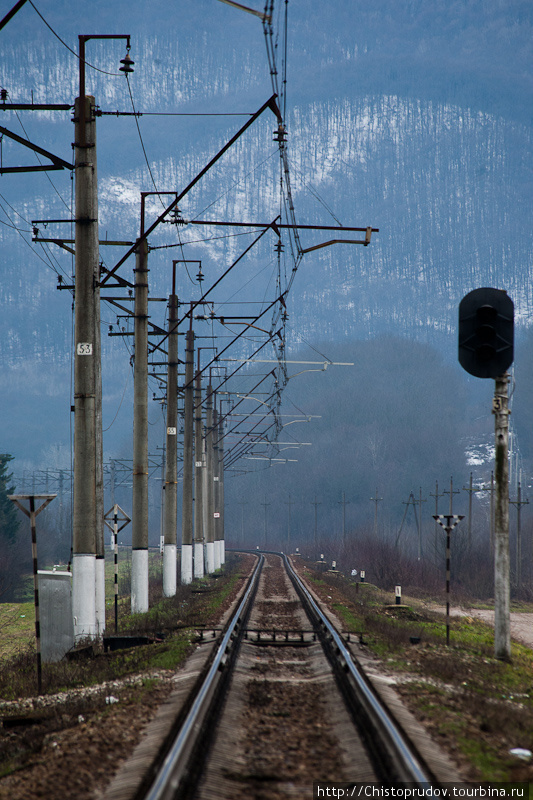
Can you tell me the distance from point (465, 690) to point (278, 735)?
365cm

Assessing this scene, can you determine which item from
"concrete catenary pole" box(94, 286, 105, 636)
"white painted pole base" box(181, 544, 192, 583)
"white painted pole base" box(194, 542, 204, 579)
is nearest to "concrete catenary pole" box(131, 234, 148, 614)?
"concrete catenary pole" box(94, 286, 105, 636)

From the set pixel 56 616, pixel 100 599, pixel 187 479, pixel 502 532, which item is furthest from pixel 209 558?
pixel 502 532

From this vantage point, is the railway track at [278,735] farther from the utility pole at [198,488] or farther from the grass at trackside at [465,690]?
the utility pole at [198,488]

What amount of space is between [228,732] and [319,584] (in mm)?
26033

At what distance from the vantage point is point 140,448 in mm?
23594

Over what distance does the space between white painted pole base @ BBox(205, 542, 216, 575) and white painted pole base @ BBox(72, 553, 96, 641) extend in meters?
29.3

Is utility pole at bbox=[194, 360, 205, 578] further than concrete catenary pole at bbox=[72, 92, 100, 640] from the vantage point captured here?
Yes

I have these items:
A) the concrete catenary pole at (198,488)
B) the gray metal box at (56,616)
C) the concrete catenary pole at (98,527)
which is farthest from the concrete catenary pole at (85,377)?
the concrete catenary pole at (198,488)

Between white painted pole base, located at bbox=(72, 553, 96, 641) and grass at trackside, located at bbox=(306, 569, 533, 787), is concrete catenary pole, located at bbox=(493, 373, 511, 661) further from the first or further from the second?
white painted pole base, located at bbox=(72, 553, 96, 641)

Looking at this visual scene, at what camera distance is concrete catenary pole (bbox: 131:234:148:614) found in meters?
23.8

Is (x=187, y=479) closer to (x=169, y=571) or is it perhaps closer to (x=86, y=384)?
(x=169, y=571)

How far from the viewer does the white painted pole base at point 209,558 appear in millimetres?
46453

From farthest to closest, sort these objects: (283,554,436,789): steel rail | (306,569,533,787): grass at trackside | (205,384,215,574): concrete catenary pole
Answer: (205,384,215,574): concrete catenary pole, (306,569,533,787): grass at trackside, (283,554,436,789): steel rail

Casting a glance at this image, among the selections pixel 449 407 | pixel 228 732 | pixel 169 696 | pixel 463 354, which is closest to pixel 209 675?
pixel 169 696
